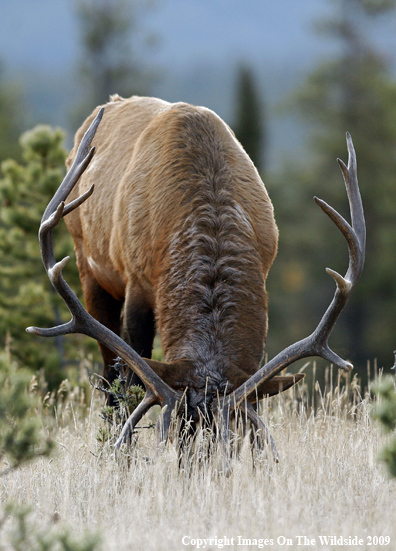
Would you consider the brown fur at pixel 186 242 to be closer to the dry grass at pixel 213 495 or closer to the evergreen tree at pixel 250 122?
the dry grass at pixel 213 495

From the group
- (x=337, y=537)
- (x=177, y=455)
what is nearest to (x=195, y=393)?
(x=177, y=455)

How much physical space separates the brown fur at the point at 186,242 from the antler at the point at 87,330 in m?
0.10

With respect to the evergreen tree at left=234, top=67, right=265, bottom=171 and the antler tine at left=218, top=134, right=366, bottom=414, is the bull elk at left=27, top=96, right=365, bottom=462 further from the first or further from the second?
the evergreen tree at left=234, top=67, right=265, bottom=171

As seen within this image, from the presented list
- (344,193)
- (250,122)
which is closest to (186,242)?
(250,122)

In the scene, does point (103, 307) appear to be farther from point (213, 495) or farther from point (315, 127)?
point (315, 127)

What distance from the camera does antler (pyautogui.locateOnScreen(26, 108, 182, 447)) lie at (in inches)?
165

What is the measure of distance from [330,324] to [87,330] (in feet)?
4.67

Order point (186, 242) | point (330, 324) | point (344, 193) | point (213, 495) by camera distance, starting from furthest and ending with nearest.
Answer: point (344, 193) → point (186, 242) → point (330, 324) → point (213, 495)

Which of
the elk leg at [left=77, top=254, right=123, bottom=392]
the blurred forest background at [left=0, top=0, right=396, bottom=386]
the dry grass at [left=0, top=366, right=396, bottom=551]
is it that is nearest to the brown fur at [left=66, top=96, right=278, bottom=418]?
the elk leg at [left=77, top=254, right=123, bottom=392]

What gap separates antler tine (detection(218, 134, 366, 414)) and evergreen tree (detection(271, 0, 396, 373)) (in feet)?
62.4

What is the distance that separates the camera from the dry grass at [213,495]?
135 inches

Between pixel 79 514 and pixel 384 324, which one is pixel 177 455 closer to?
pixel 79 514

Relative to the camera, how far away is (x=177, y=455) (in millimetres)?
4191

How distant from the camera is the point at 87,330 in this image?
4.48m
